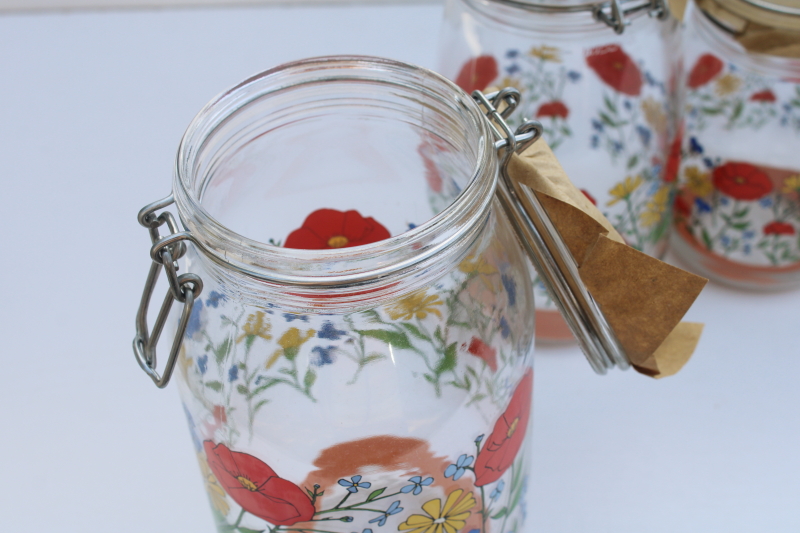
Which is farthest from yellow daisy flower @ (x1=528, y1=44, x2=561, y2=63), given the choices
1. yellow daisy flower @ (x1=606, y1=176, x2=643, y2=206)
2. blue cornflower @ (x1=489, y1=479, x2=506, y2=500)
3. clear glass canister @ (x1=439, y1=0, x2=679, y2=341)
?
blue cornflower @ (x1=489, y1=479, x2=506, y2=500)

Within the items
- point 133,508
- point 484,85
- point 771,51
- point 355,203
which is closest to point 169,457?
point 133,508

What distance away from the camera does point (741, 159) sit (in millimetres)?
679

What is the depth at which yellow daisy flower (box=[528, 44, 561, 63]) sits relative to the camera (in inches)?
23.5

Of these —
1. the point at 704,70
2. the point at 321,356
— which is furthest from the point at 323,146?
the point at 704,70

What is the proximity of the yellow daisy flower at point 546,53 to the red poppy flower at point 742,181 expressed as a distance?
0.62ft

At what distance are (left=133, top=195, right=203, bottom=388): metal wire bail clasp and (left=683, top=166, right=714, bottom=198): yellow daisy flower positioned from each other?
0.48m

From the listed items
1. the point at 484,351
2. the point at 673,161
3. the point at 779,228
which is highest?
the point at 484,351

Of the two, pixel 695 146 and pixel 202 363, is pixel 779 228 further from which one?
pixel 202 363

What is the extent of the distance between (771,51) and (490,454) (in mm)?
408

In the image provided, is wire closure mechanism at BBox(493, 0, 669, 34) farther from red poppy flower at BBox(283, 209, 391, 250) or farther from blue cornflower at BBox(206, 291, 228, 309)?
blue cornflower at BBox(206, 291, 228, 309)

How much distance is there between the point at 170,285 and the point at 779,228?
0.54m

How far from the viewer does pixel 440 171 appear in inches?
18.0

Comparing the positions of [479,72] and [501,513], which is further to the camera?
[479,72]

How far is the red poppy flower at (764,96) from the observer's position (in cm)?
67
